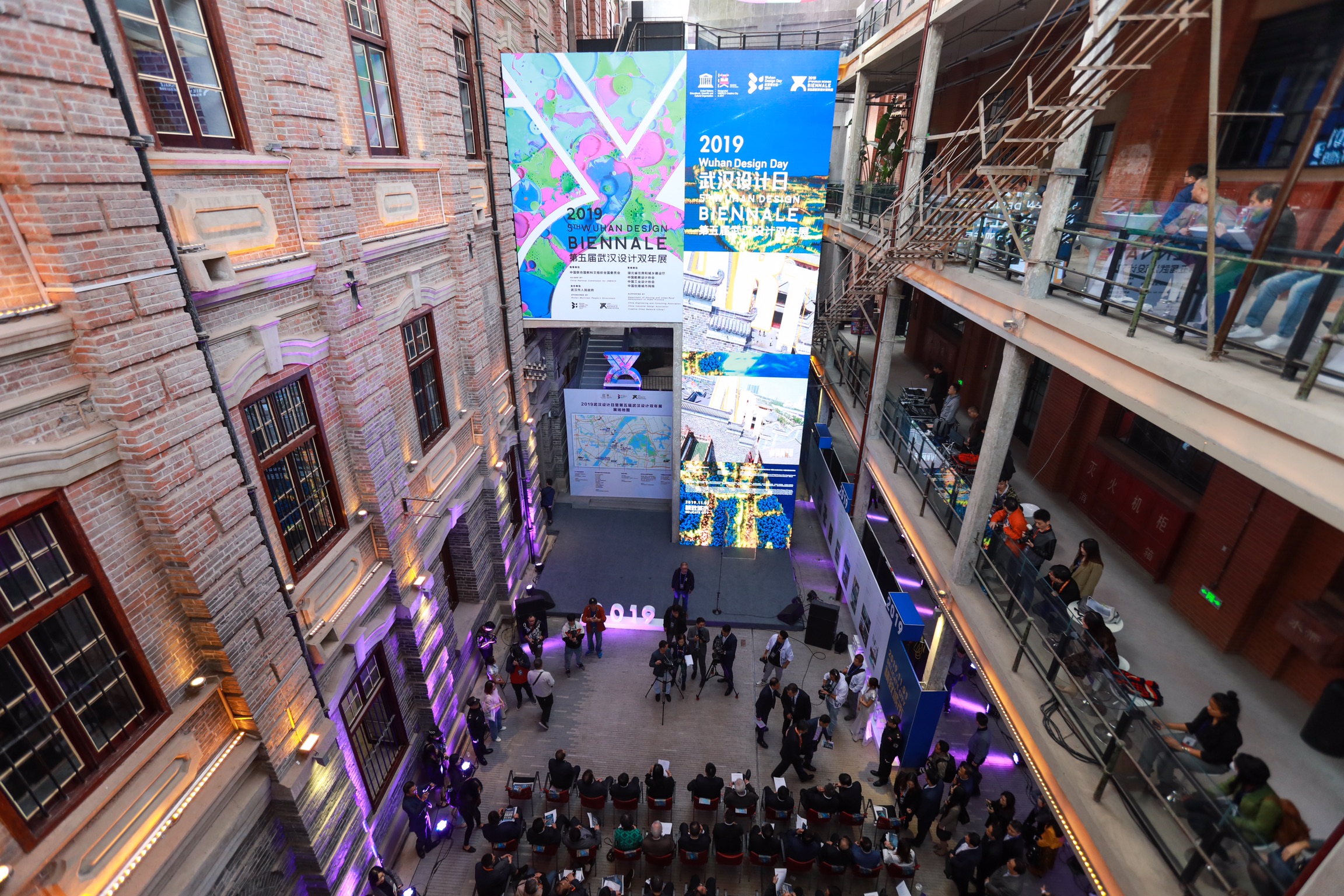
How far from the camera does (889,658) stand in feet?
31.5

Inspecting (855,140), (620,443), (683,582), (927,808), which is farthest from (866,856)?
(855,140)

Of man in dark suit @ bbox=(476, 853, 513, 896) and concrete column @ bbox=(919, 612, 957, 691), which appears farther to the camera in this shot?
concrete column @ bbox=(919, 612, 957, 691)

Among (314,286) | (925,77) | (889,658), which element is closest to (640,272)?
(925,77)

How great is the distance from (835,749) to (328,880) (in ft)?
24.2

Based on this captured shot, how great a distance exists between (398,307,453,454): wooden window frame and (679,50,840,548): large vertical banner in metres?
5.55

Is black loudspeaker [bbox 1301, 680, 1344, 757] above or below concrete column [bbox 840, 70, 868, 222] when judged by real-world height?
below

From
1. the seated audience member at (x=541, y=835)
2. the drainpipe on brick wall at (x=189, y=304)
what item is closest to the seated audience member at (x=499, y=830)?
the seated audience member at (x=541, y=835)

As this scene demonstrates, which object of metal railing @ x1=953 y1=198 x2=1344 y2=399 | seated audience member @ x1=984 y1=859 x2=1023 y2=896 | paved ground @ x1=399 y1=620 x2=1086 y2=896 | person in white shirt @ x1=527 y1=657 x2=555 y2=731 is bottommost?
paved ground @ x1=399 y1=620 x2=1086 y2=896

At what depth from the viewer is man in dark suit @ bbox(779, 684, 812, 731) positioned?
30.1 feet

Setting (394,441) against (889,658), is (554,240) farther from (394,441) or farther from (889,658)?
(889,658)

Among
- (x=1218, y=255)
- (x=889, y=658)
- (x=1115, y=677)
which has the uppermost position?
(x=1218, y=255)

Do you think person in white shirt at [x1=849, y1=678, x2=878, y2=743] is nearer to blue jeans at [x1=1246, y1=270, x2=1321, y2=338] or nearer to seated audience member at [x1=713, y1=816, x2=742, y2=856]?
seated audience member at [x1=713, y1=816, x2=742, y2=856]

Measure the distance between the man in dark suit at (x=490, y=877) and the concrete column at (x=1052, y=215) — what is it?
356 inches

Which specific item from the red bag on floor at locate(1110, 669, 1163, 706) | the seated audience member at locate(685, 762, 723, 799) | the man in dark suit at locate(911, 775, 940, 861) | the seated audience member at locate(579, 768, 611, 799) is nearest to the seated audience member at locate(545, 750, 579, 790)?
the seated audience member at locate(579, 768, 611, 799)
